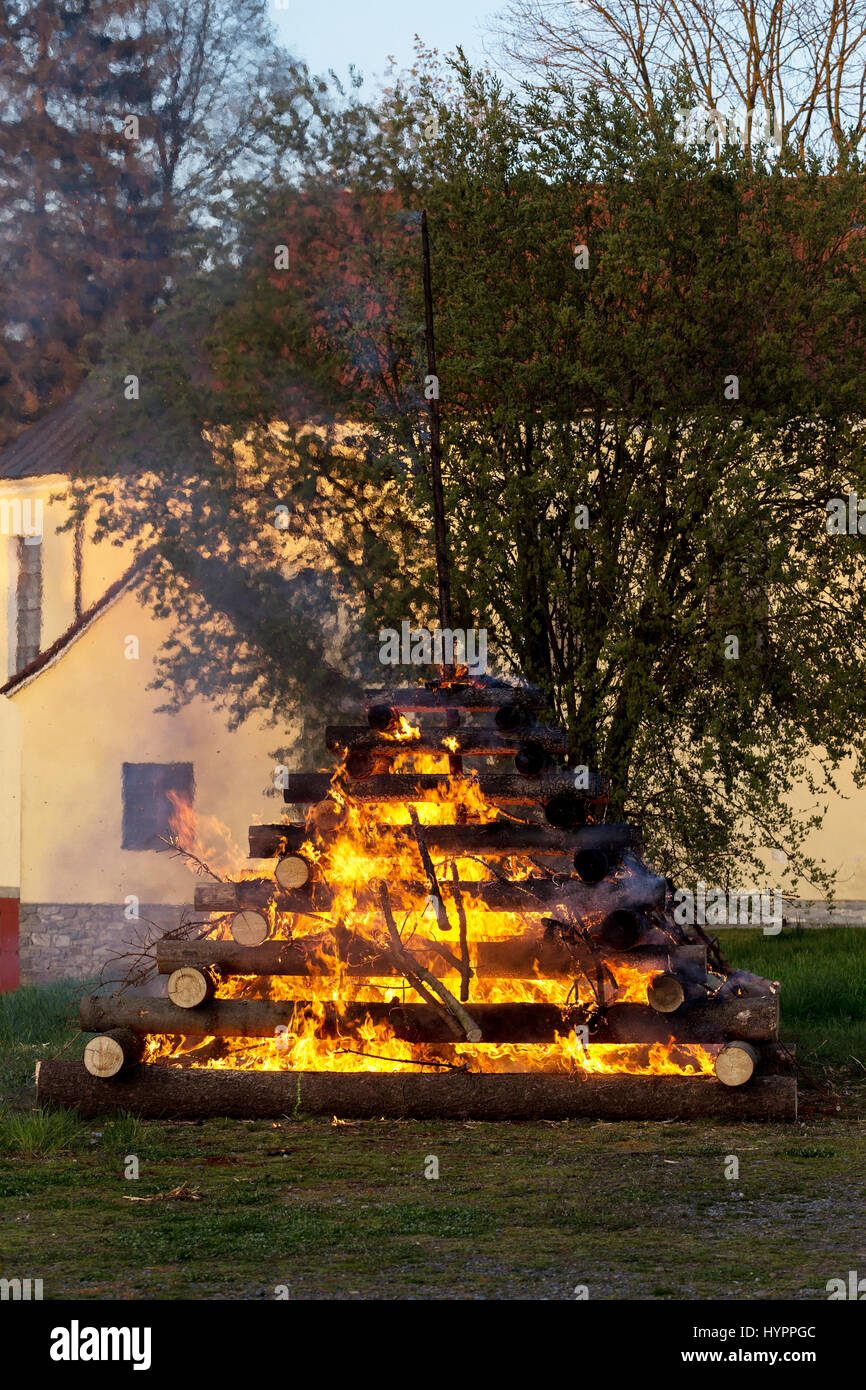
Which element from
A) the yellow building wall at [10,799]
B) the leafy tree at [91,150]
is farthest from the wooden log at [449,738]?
the leafy tree at [91,150]

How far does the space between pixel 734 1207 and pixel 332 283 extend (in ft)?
39.6

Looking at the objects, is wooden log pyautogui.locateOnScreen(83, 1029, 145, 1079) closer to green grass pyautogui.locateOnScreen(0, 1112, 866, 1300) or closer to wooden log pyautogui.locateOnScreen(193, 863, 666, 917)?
green grass pyautogui.locateOnScreen(0, 1112, 866, 1300)

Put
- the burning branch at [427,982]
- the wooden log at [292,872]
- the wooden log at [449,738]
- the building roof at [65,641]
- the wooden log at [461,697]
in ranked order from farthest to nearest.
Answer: the building roof at [65,641]
the wooden log at [461,697]
the wooden log at [449,738]
the wooden log at [292,872]
the burning branch at [427,982]

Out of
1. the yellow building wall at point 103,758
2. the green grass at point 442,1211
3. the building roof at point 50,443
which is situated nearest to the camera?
the green grass at point 442,1211

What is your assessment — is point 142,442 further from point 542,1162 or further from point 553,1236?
point 553,1236

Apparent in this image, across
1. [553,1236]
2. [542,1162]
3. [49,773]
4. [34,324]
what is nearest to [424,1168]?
[542,1162]

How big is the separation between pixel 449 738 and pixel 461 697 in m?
0.36

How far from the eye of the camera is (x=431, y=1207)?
7770 millimetres

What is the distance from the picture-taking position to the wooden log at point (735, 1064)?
32.1 ft

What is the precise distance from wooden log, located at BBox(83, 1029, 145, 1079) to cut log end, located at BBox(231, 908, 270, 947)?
948 mm

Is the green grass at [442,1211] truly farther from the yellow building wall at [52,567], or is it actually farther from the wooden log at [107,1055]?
the yellow building wall at [52,567]

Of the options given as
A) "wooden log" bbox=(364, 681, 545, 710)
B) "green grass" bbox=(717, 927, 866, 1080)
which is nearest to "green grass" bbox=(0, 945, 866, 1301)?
"green grass" bbox=(717, 927, 866, 1080)

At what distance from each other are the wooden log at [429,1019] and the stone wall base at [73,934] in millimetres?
15216

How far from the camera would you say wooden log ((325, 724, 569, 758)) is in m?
11.5
